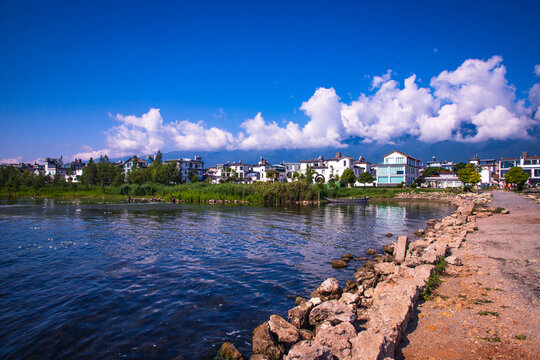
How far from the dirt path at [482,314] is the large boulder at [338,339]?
1.13 m

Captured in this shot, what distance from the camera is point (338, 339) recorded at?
22.4 ft

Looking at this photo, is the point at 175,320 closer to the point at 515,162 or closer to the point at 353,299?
the point at 353,299

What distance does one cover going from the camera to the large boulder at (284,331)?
26.4 ft

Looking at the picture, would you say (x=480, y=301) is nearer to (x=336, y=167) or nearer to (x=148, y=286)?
(x=148, y=286)

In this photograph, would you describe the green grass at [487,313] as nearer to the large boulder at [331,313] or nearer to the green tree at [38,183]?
the large boulder at [331,313]

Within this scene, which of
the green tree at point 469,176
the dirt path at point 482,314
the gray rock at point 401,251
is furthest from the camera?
the green tree at point 469,176

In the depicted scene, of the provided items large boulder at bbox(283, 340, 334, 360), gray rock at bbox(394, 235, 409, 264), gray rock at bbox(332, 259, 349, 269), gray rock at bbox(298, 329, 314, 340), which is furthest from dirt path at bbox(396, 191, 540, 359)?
gray rock at bbox(332, 259, 349, 269)

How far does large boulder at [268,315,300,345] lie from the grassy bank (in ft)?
177

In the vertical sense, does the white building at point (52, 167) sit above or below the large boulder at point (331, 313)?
above

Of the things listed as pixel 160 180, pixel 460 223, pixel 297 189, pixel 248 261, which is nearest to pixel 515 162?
pixel 297 189

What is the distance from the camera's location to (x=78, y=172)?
6147 inches

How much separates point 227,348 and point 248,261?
9.57 meters

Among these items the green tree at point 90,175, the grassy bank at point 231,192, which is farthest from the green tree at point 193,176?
the green tree at point 90,175

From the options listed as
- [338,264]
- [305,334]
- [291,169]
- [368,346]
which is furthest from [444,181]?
[368,346]
